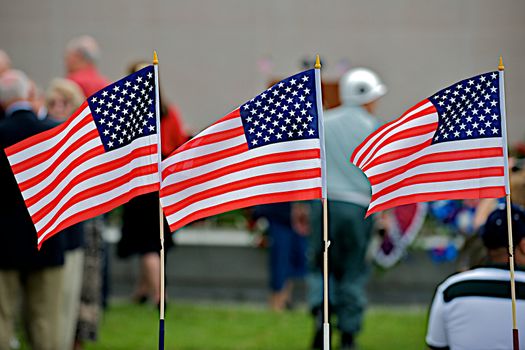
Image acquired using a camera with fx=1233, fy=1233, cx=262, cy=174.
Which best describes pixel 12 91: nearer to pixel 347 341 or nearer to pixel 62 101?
pixel 62 101

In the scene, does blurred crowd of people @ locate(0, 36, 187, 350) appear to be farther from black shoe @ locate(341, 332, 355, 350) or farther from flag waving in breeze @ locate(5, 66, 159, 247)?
black shoe @ locate(341, 332, 355, 350)

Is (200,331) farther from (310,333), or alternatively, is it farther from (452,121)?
(452,121)

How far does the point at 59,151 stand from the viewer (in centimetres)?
596

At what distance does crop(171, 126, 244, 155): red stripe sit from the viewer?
223 inches

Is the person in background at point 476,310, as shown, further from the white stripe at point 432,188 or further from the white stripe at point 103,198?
the white stripe at point 103,198

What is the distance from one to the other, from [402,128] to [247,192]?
0.78m

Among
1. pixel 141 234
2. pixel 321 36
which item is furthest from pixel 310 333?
pixel 321 36

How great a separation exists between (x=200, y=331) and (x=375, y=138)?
517cm

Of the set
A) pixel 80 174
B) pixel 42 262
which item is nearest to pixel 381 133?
pixel 80 174

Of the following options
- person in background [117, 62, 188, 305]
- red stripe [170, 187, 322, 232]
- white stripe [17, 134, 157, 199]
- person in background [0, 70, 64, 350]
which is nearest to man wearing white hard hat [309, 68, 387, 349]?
person in background [117, 62, 188, 305]

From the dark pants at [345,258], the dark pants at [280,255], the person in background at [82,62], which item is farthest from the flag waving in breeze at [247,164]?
the dark pants at [280,255]

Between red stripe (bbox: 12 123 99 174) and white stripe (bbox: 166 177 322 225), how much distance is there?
22.6 inches

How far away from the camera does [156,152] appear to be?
577cm

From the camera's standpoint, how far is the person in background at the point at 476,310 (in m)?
5.54
